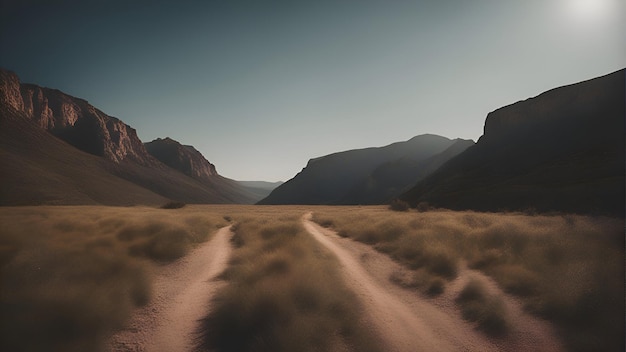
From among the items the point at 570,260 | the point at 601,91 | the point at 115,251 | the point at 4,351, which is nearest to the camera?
the point at 4,351

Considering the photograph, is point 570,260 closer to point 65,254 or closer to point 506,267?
point 506,267

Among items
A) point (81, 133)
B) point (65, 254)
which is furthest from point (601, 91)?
point (81, 133)

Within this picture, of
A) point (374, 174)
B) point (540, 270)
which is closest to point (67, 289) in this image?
point (540, 270)

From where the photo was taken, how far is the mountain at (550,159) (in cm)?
3447

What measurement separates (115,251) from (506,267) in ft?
48.6

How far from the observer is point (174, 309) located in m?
6.99

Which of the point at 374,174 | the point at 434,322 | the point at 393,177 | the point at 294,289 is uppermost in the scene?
the point at 374,174

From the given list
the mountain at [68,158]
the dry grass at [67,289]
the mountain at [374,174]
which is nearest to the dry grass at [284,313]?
the dry grass at [67,289]

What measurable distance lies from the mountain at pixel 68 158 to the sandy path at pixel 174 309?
86.1 meters

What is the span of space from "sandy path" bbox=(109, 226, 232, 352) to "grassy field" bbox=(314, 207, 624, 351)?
6.69 m

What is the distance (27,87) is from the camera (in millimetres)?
146125

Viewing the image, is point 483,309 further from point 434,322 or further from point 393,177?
point 393,177

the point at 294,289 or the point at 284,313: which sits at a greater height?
the point at 294,289

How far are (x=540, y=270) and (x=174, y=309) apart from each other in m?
11.2
